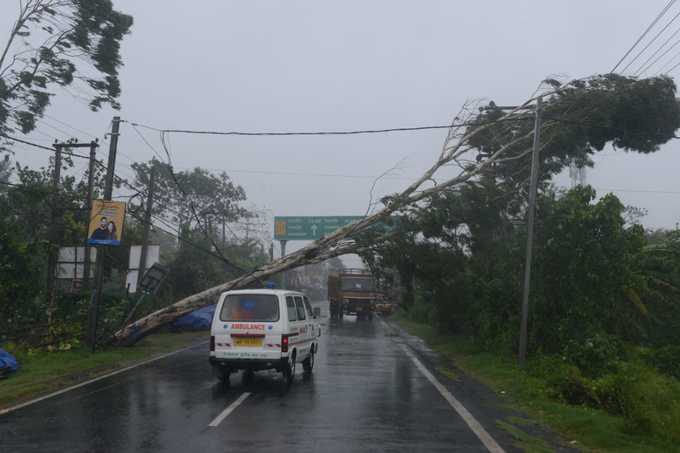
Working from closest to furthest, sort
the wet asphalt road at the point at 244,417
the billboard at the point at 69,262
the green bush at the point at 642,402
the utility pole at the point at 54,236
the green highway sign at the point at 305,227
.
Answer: the wet asphalt road at the point at 244,417
the green bush at the point at 642,402
the utility pole at the point at 54,236
the billboard at the point at 69,262
the green highway sign at the point at 305,227

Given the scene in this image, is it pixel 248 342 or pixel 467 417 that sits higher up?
pixel 248 342

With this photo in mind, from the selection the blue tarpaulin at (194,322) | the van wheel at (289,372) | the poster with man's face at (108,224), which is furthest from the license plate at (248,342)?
the blue tarpaulin at (194,322)

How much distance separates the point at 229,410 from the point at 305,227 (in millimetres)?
31342

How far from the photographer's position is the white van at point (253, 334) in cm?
1321

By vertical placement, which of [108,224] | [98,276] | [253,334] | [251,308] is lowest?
[253,334]

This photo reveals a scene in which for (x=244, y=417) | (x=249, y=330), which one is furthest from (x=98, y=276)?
(x=244, y=417)

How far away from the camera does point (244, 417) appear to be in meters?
10.2

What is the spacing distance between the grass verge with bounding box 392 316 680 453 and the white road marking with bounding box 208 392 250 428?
408 centimetres

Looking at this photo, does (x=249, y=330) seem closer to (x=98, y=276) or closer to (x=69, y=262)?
(x=98, y=276)

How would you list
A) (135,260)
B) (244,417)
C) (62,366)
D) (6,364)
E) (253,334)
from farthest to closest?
(135,260) → (62,366) → (6,364) → (253,334) → (244,417)

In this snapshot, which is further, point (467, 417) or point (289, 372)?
point (289, 372)

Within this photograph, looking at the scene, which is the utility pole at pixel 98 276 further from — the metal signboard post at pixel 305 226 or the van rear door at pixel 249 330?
the metal signboard post at pixel 305 226

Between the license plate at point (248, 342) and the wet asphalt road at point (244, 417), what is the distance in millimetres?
868

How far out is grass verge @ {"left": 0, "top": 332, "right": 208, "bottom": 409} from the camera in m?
12.4
